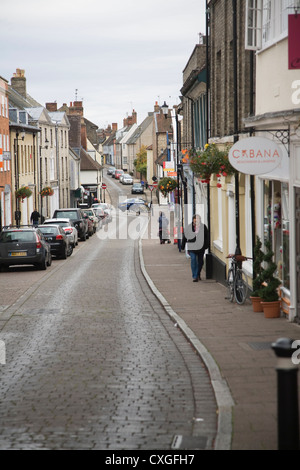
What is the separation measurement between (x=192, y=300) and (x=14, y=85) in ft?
188

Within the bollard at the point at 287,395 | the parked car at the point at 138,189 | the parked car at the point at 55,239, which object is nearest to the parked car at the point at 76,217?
the parked car at the point at 55,239

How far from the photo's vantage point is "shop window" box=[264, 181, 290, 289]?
530 inches

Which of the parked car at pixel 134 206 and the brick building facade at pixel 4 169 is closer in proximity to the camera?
the brick building facade at pixel 4 169

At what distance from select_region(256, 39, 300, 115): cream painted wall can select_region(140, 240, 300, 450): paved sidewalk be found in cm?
370

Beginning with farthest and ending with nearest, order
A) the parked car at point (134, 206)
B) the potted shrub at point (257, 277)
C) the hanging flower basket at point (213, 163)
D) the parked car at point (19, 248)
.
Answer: the parked car at point (134, 206) < the parked car at point (19, 248) < the hanging flower basket at point (213, 163) < the potted shrub at point (257, 277)

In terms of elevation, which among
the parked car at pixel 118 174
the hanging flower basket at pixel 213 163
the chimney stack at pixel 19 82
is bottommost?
the hanging flower basket at pixel 213 163

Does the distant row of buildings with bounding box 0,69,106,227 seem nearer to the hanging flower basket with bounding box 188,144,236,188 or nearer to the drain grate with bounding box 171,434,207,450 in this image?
the hanging flower basket with bounding box 188,144,236,188

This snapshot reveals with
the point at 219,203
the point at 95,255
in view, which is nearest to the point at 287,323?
the point at 219,203

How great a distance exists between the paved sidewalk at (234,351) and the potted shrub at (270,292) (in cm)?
19

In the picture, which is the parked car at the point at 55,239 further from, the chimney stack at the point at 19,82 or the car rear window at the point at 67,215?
the chimney stack at the point at 19,82

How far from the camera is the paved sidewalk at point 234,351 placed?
7.04m

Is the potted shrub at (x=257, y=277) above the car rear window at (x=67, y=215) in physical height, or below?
below
